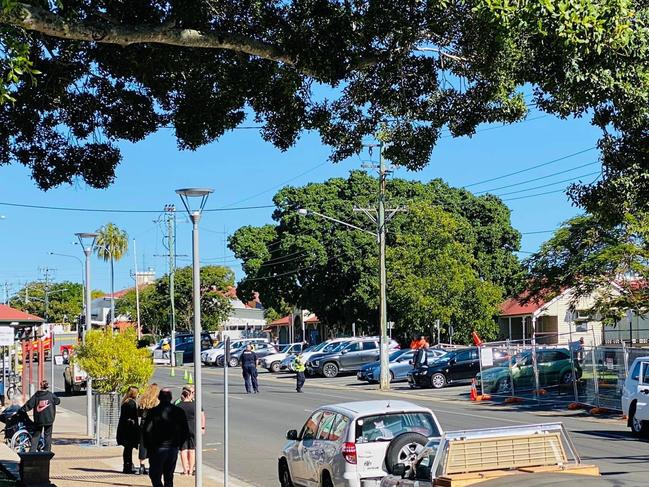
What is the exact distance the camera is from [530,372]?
31734 mm

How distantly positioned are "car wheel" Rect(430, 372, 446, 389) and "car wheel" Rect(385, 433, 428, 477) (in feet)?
87.5

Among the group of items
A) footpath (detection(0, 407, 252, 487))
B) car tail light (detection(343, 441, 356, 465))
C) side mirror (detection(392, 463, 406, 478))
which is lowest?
footpath (detection(0, 407, 252, 487))

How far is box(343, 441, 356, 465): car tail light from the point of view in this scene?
1167 centimetres

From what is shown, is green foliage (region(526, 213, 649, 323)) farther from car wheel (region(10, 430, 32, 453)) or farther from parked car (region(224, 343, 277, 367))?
parked car (region(224, 343, 277, 367))

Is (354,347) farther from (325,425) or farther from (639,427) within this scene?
(325,425)

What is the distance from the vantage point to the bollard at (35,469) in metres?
14.1

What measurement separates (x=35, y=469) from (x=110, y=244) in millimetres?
93640

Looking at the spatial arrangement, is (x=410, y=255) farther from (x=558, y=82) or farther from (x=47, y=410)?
(x=558, y=82)

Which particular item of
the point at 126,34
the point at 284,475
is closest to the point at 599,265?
the point at 284,475

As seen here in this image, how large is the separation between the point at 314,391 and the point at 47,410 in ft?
63.3

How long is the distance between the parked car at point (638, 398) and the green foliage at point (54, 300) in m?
104

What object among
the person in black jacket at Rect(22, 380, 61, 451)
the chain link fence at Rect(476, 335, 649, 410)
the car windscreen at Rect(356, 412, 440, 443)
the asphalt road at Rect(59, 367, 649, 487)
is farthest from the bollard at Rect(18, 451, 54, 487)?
the chain link fence at Rect(476, 335, 649, 410)

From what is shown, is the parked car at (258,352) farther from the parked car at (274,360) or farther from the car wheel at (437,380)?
the car wheel at (437,380)

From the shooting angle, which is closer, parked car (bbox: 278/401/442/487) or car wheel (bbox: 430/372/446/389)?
parked car (bbox: 278/401/442/487)
